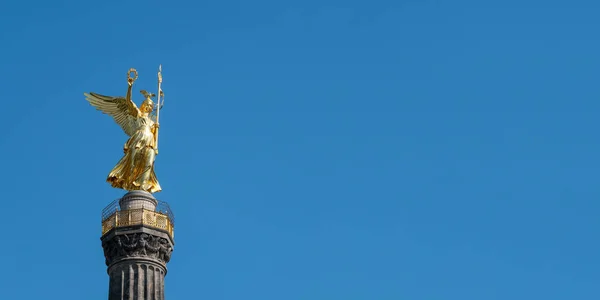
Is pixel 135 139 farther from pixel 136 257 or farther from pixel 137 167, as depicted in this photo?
pixel 136 257

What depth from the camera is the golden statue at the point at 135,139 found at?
65.6m

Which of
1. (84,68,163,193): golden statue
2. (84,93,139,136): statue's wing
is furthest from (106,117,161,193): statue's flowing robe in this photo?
(84,93,139,136): statue's wing

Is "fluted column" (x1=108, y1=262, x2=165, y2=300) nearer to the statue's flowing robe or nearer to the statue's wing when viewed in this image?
the statue's flowing robe

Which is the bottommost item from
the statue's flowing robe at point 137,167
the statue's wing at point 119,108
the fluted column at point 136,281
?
the fluted column at point 136,281

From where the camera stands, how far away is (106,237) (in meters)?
63.8

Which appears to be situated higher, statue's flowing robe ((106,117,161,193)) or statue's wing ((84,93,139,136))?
statue's wing ((84,93,139,136))

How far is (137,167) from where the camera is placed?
6594 centimetres

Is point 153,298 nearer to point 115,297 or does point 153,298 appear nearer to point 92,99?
point 115,297

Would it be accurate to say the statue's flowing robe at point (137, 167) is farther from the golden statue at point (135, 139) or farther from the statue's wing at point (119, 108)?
the statue's wing at point (119, 108)

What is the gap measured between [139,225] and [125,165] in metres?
3.60

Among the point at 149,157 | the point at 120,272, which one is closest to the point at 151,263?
the point at 120,272

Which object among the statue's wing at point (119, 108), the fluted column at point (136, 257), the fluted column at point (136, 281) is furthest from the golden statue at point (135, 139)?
the fluted column at point (136, 281)

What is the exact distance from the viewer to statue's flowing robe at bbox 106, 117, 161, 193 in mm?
65562

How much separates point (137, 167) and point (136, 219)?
3.00 m
